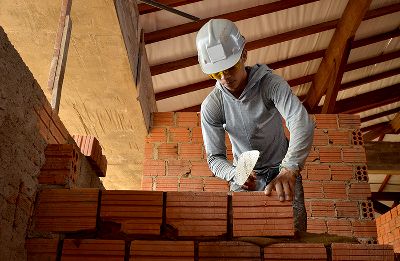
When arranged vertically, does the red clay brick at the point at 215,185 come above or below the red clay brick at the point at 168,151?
below

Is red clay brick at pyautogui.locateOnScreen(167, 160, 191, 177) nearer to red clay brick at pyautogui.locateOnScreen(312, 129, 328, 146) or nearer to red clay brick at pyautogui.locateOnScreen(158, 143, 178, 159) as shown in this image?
red clay brick at pyautogui.locateOnScreen(158, 143, 178, 159)

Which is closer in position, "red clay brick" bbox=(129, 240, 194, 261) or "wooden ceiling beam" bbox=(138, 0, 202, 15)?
"red clay brick" bbox=(129, 240, 194, 261)

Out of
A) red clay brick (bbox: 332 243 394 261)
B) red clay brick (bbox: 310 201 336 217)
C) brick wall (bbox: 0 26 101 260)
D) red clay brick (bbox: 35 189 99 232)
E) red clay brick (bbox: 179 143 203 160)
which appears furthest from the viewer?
Answer: red clay brick (bbox: 179 143 203 160)

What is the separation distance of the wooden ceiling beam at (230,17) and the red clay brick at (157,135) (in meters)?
0.99

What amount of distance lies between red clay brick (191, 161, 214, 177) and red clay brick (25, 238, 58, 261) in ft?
9.89

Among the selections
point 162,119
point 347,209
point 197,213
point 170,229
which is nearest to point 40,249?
point 170,229

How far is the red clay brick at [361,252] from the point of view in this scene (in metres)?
1.83

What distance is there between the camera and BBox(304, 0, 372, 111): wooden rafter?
16.9 ft

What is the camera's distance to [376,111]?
27.7ft

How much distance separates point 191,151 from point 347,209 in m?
1.74

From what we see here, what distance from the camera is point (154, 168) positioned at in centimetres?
487

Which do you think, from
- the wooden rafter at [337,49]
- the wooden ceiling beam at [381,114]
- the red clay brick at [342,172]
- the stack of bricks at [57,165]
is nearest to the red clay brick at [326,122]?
the red clay brick at [342,172]

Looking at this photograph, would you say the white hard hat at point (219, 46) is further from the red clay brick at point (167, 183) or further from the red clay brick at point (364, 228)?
the red clay brick at point (364, 228)

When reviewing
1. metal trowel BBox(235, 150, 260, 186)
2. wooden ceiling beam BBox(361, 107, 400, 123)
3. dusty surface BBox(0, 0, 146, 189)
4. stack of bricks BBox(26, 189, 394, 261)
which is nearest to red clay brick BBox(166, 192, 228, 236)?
stack of bricks BBox(26, 189, 394, 261)
